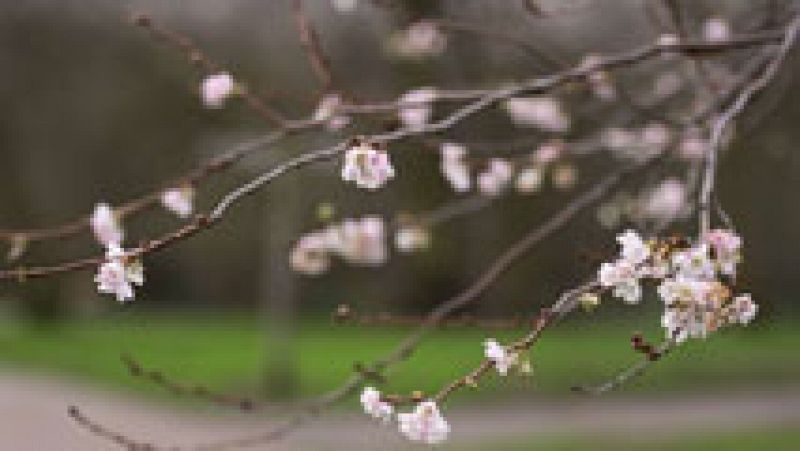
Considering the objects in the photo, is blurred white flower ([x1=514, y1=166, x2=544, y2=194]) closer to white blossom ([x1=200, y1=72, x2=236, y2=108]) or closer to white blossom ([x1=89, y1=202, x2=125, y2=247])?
white blossom ([x1=200, y1=72, x2=236, y2=108])

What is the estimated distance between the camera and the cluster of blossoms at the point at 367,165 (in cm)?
284

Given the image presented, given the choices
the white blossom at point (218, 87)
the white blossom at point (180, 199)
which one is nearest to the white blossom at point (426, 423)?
the white blossom at point (180, 199)

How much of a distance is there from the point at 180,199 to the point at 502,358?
1359mm

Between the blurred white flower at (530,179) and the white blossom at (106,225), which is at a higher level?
the blurred white flower at (530,179)

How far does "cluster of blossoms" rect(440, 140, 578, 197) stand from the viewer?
16.2 ft

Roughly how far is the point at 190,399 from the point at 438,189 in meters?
6.19

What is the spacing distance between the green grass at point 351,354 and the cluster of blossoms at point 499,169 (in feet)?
31.0

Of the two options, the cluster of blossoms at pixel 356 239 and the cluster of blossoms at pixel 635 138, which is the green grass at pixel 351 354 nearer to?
the cluster of blossoms at pixel 635 138

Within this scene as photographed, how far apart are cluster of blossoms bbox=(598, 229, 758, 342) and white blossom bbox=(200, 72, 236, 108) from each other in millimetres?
1565

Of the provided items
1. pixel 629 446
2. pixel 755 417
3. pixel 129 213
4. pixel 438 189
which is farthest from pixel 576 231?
pixel 129 213

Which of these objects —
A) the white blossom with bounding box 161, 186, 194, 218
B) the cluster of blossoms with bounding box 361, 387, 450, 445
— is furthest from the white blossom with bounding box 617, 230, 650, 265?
the white blossom with bounding box 161, 186, 194, 218

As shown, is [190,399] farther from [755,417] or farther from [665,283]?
[665,283]

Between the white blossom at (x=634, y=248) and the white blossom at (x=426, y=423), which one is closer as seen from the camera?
the white blossom at (x=634, y=248)

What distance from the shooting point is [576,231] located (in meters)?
20.0
